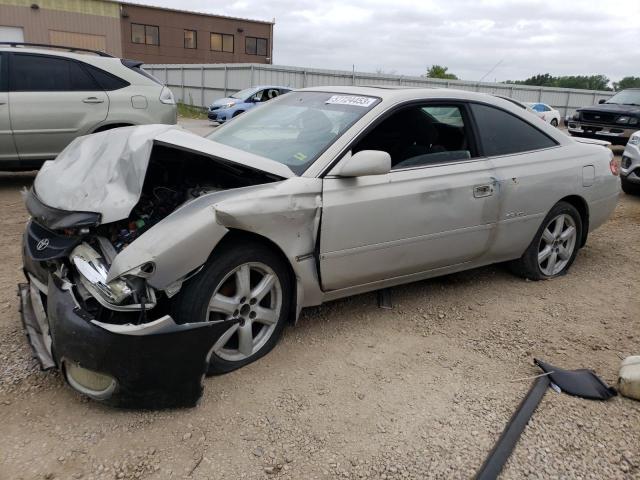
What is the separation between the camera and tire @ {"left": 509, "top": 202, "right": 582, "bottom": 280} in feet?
14.7

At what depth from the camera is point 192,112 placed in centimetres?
2620

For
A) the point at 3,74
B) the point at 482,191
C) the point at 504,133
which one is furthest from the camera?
the point at 3,74

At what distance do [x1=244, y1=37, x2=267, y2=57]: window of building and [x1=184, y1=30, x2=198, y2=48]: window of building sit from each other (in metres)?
3.91

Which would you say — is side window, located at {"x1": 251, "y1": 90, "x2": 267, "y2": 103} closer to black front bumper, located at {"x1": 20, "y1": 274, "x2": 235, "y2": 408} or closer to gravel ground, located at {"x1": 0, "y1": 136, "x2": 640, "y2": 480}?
gravel ground, located at {"x1": 0, "y1": 136, "x2": 640, "y2": 480}

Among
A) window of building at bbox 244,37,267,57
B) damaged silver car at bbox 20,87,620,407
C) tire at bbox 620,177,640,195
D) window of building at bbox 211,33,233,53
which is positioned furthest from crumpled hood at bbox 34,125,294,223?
window of building at bbox 244,37,267,57

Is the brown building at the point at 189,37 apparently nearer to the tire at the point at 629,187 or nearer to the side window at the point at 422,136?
the tire at the point at 629,187

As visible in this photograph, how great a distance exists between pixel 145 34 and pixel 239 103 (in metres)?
23.4

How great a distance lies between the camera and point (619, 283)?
4730 millimetres

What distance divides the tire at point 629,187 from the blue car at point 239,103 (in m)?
13.0

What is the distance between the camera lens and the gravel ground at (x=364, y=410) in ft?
7.84

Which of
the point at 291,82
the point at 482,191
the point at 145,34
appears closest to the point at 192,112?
the point at 291,82

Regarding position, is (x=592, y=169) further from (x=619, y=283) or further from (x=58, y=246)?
(x=58, y=246)

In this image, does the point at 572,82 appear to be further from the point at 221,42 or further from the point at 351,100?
the point at 351,100

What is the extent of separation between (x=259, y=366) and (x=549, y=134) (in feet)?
10.0
